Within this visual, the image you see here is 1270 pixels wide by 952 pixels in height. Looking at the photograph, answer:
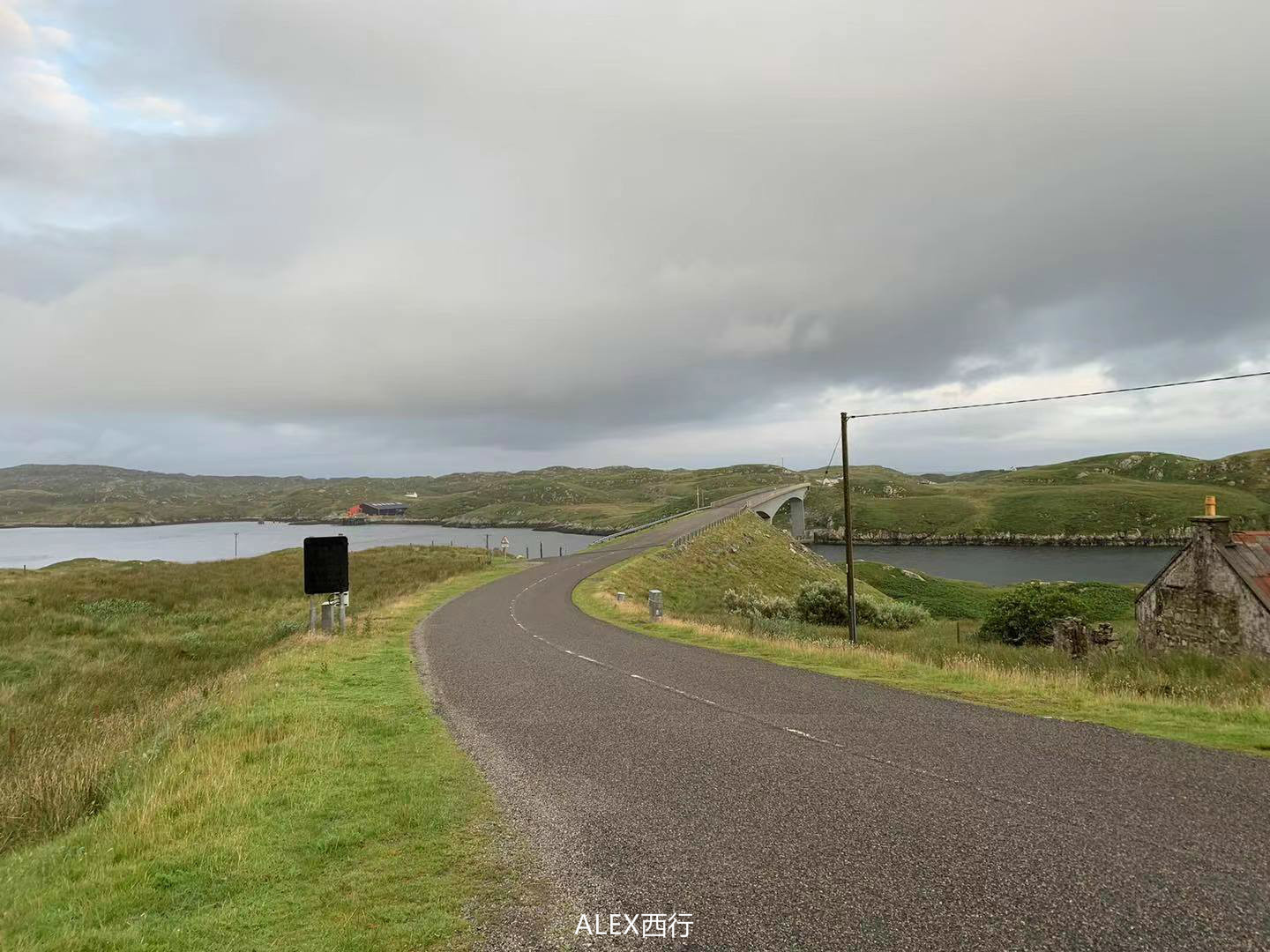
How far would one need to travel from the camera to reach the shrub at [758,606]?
30.7 m

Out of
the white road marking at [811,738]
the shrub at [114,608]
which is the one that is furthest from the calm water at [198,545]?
the white road marking at [811,738]

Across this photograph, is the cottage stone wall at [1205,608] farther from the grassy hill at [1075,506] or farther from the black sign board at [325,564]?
the grassy hill at [1075,506]

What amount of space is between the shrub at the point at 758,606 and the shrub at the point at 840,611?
1.96 ft

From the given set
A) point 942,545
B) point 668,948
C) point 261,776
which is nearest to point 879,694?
point 668,948

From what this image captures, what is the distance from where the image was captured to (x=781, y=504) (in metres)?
94.8

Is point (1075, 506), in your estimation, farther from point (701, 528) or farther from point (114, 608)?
point (114, 608)

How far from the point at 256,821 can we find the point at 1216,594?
2842 centimetres

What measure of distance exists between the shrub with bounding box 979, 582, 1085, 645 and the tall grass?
31.4m

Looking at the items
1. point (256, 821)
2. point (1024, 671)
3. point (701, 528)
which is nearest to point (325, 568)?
point (256, 821)

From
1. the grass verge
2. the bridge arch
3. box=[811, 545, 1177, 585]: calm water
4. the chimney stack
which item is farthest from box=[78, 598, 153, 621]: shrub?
box=[811, 545, 1177, 585]: calm water

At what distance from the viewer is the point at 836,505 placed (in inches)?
5507

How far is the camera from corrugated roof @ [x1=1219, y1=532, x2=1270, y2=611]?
1969 cm

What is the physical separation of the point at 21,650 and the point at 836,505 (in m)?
137

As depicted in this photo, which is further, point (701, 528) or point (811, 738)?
point (701, 528)
